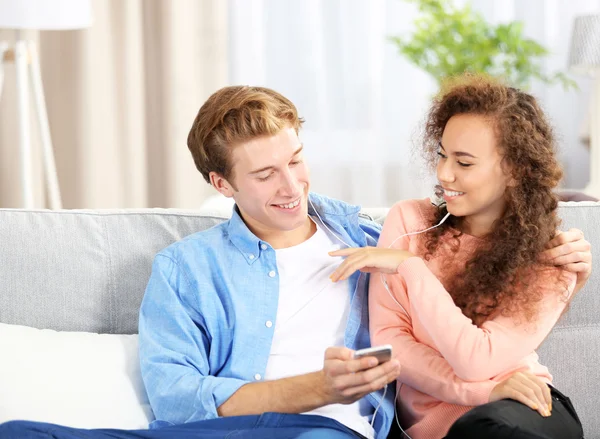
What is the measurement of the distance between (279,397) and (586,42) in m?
2.53

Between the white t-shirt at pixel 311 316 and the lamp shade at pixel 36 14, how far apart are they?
1.56 meters

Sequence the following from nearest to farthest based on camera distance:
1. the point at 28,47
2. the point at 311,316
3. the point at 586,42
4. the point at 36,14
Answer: the point at 311,316 < the point at 36,14 < the point at 28,47 < the point at 586,42

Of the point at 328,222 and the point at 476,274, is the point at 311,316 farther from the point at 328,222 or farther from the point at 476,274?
the point at 476,274

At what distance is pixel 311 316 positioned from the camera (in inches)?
66.5

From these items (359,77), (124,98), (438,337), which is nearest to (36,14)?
(124,98)

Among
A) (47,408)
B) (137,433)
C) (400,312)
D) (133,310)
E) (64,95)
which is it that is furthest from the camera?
(64,95)

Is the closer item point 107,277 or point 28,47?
point 107,277

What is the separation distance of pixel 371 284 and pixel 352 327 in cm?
10

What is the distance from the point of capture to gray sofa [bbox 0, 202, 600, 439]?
1.78m

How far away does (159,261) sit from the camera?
66.2 inches

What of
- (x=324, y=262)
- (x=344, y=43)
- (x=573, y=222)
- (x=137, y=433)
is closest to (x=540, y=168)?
(x=573, y=222)

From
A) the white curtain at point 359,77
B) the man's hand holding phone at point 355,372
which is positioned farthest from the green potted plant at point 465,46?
the man's hand holding phone at point 355,372

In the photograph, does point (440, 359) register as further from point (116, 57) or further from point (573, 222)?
point (116, 57)

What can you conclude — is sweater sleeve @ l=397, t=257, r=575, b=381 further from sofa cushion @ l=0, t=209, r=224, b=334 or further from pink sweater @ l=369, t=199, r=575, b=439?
sofa cushion @ l=0, t=209, r=224, b=334
